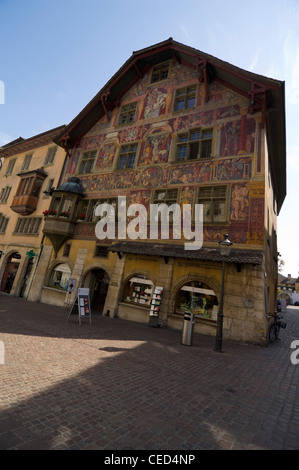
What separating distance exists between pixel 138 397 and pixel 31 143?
86.4ft

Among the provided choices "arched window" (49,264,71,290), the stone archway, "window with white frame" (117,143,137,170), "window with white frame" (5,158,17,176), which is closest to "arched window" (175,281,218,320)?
the stone archway

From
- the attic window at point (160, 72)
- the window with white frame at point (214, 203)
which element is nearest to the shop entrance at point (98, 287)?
the window with white frame at point (214, 203)

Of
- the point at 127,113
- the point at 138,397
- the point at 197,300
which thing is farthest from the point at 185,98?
the point at 138,397

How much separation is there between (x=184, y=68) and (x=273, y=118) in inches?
289

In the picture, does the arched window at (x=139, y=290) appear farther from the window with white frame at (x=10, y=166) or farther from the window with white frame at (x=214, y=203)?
the window with white frame at (x=10, y=166)

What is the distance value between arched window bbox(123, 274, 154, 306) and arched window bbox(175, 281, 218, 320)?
1.76m

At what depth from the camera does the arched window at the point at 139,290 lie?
511 inches

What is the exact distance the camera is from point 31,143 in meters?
24.2

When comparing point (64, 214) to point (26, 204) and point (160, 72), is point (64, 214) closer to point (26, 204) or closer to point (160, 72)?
point (26, 204)

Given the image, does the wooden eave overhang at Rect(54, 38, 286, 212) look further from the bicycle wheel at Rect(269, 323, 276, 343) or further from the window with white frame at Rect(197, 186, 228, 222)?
the bicycle wheel at Rect(269, 323, 276, 343)

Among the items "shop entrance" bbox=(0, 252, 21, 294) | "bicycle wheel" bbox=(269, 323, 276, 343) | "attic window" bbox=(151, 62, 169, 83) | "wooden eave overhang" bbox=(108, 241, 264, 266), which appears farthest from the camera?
"shop entrance" bbox=(0, 252, 21, 294)

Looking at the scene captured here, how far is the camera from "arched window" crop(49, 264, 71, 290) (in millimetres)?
16403

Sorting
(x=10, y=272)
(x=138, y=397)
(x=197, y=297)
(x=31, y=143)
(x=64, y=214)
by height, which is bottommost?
(x=138, y=397)

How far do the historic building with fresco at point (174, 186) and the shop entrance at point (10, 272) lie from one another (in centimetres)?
485
